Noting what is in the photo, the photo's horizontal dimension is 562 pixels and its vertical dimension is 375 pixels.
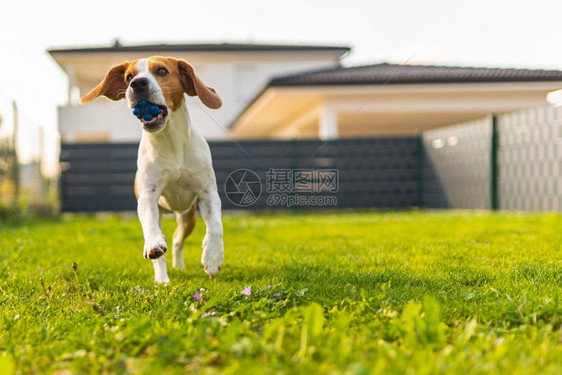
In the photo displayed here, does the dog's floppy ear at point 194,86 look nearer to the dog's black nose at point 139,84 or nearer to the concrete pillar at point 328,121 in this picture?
the dog's black nose at point 139,84

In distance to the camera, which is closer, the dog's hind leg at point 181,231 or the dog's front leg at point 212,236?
the dog's front leg at point 212,236

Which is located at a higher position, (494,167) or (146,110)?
(146,110)

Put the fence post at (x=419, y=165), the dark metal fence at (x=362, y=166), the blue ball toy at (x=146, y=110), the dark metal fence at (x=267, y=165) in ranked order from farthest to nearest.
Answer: the fence post at (x=419, y=165)
the dark metal fence at (x=267, y=165)
the dark metal fence at (x=362, y=166)
the blue ball toy at (x=146, y=110)

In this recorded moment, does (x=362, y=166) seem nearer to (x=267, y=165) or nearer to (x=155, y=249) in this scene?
(x=267, y=165)

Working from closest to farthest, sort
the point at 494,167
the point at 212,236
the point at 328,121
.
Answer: the point at 212,236
the point at 494,167
the point at 328,121

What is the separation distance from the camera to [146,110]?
290 centimetres

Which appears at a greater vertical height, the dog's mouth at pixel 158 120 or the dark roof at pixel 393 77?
the dark roof at pixel 393 77

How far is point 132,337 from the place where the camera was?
6.20 feet

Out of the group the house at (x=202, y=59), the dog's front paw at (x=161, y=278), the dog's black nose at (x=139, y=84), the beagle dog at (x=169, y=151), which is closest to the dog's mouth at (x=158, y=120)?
the beagle dog at (x=169, y=151)

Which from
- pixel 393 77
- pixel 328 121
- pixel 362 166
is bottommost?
pixel 362 166

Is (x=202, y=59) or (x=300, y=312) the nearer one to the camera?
(x=300, y=312)

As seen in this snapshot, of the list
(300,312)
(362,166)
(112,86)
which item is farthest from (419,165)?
(300,312)

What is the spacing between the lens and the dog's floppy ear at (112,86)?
10.4 ft

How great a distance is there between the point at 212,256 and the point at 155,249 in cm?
38
